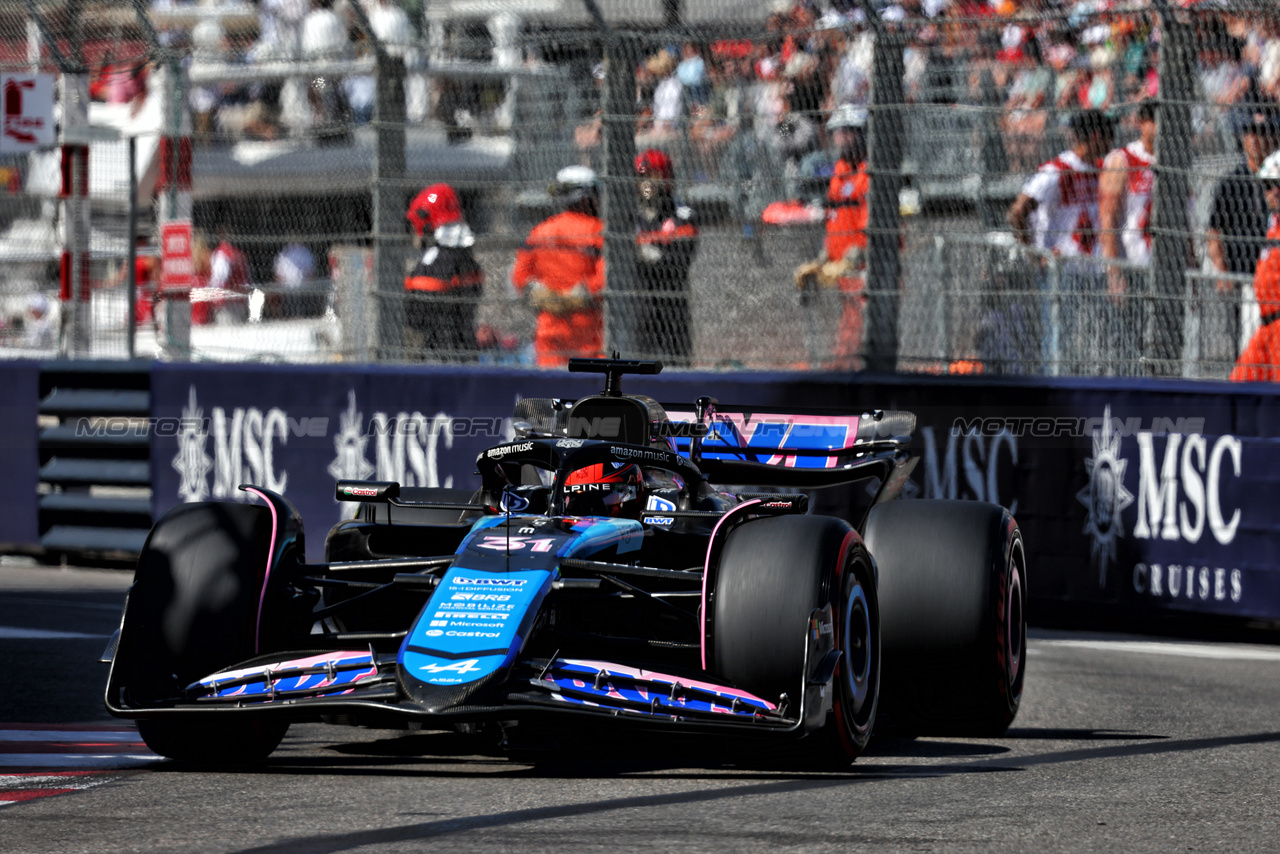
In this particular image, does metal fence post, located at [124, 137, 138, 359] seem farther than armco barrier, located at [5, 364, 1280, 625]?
Yes

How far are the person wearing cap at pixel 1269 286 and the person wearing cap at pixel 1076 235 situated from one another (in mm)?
747

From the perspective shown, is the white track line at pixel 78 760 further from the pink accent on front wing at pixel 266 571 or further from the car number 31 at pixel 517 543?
the car number 31 at pixel 517 543

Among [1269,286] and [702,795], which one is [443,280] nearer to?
[1269,286]

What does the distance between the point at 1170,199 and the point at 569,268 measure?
10.9ft

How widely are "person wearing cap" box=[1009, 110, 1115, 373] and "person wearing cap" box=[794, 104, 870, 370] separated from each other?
2.72ft

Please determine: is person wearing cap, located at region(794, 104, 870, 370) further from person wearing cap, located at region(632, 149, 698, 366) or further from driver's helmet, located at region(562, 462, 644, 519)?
driver's helmet, located at region(562, 462, 644, 519)

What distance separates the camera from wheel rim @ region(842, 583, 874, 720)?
5340mm

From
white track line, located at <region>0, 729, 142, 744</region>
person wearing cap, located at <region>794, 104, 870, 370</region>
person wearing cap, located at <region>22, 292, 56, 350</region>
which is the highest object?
person wearing cap, located at <region>794, 104, 870, 370</region>

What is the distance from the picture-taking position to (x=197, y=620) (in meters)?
5.25

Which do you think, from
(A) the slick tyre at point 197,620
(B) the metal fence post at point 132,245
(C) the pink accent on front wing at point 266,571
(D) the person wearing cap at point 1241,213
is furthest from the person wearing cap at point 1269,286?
(B) the metal fence post at point 132,245

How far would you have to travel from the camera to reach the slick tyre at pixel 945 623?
5.97m

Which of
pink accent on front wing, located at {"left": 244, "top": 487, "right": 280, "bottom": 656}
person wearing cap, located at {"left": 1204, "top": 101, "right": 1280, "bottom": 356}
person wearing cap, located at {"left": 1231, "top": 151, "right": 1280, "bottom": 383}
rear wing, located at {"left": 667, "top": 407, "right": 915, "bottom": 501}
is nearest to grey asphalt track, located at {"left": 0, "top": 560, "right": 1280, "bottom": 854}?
pink accent on front wing, located at {"left": 244, "top": 487, "right": 280, "bottom": 656}

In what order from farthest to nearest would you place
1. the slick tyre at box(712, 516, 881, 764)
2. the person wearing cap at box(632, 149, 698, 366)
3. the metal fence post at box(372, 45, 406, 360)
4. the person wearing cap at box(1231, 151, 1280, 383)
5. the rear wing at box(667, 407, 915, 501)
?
1. the metal fence post at box(372, 45, 406, 360)
2. the person wearing cap at box(632, 149, 698, 366)
3. the person wearing cap at box(1231, 151, 1280, 383)
4. the rear wing at box(667, 407, 915, 501)
5. the slick tyre at box(712, 516, 881, 764)

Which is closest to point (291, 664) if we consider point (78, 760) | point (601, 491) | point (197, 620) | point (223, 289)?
point (197, 620)
